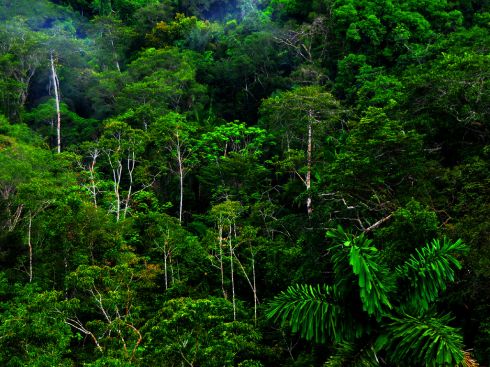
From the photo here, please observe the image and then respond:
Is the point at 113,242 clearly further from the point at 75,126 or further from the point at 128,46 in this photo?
the point at 128,46

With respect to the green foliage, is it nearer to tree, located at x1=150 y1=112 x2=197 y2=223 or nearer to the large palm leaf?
the large palm leaf

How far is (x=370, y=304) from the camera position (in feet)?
9.63

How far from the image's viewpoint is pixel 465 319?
889 cm

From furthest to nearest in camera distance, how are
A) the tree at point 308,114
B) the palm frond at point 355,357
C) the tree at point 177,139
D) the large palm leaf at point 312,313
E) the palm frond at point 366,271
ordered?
the tree at point 177,139 < the tree at point 308,114 < the large palm leaf at point 312,313 < the palm frond at point 355,357 < the palm frond at point 366,271

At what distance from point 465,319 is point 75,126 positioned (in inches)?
1156

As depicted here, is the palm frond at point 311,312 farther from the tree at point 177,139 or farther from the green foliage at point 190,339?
the tree at point 177,139

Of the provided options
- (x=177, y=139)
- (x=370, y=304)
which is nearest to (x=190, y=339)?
(x=370, y=304)

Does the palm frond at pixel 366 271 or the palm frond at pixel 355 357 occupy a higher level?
the palm frond at pixel 366 271

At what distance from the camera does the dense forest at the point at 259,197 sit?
3.26 metres

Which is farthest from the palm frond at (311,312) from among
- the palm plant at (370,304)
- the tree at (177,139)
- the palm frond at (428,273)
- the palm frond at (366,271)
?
the tree at (177,139)

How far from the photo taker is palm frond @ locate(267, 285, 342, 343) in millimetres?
3133

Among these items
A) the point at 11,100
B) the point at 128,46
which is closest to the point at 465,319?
the point at 11,100

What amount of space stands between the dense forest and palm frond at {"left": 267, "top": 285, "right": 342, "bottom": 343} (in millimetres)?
14

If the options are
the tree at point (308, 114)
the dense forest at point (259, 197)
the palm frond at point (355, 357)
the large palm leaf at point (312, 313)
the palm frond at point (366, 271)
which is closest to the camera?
the palm frond at point (366, 271)
